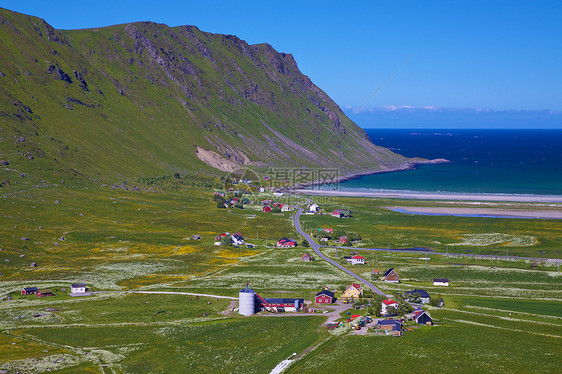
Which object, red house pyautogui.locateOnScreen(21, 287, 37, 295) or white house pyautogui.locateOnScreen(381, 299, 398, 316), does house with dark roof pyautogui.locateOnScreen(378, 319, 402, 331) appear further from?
red house pyautogui.locateOnScreen(21, 287, 37, 295)

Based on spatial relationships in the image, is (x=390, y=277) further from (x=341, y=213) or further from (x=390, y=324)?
(x=341, y=213)

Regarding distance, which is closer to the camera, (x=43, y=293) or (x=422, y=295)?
(x=422, y=295)

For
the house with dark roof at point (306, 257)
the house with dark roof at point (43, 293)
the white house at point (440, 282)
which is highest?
the house with dark roof at point (306, 257)

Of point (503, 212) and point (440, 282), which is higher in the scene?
point (503, 212)

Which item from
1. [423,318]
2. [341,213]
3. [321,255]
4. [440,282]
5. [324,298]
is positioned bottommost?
[423,318]

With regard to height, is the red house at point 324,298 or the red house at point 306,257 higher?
the red house at point 306,257


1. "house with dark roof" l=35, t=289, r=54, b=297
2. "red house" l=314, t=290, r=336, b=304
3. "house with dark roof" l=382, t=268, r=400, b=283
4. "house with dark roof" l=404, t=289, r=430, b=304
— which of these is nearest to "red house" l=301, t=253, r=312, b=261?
"house with dark roof" l=382, t=268, r=400, b=283

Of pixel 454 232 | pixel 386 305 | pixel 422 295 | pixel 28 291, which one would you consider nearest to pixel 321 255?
pixel 422 295

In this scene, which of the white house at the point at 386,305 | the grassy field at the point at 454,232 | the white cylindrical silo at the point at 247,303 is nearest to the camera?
the white house at the point at 386,305

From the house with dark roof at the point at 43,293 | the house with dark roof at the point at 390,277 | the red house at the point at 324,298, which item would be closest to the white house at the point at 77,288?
the house with dark roof at the point at 43,293

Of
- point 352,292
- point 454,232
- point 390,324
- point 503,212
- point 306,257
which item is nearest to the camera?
point 390,324

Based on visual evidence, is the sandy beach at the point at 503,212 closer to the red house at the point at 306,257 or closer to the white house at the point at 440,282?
the red house at the point at 306,257

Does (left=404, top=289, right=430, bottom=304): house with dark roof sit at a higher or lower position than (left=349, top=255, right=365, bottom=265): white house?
lower
